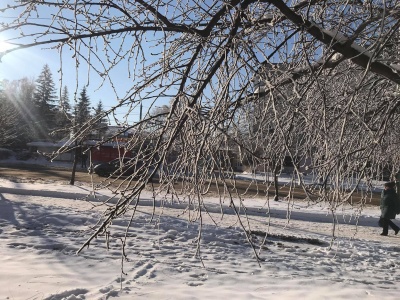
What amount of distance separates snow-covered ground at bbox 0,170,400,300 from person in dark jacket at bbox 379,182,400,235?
2.20 meters

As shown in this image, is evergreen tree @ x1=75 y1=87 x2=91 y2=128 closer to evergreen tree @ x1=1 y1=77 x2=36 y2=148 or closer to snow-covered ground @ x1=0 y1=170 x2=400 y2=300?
snow-covered ground @ x1=0 y1=170 x2=400 y2=300

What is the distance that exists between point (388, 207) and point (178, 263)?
23.5ft

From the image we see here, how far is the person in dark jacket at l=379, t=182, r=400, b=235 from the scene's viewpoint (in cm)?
1043

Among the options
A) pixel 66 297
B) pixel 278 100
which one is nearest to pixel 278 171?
pixel 278 100

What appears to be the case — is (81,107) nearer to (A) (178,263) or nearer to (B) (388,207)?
(A) (178,263)

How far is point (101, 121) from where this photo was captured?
3582 mm

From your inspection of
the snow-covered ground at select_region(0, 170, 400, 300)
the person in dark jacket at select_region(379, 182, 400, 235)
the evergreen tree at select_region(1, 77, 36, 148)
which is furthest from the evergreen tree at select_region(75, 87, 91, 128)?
the evergreen tree at select_region(1, 77, 36, 148)

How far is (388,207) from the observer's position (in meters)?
10.4

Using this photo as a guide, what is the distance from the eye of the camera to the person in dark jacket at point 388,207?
1043 cm

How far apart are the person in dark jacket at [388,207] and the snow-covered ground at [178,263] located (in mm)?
2197

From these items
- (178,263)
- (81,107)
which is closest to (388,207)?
(178,263)

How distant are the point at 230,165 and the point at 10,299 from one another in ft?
8.64

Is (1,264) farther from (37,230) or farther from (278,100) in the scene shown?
(278,100)

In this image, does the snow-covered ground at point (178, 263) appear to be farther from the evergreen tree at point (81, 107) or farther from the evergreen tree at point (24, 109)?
the evergreen tree at point (24, 109)
